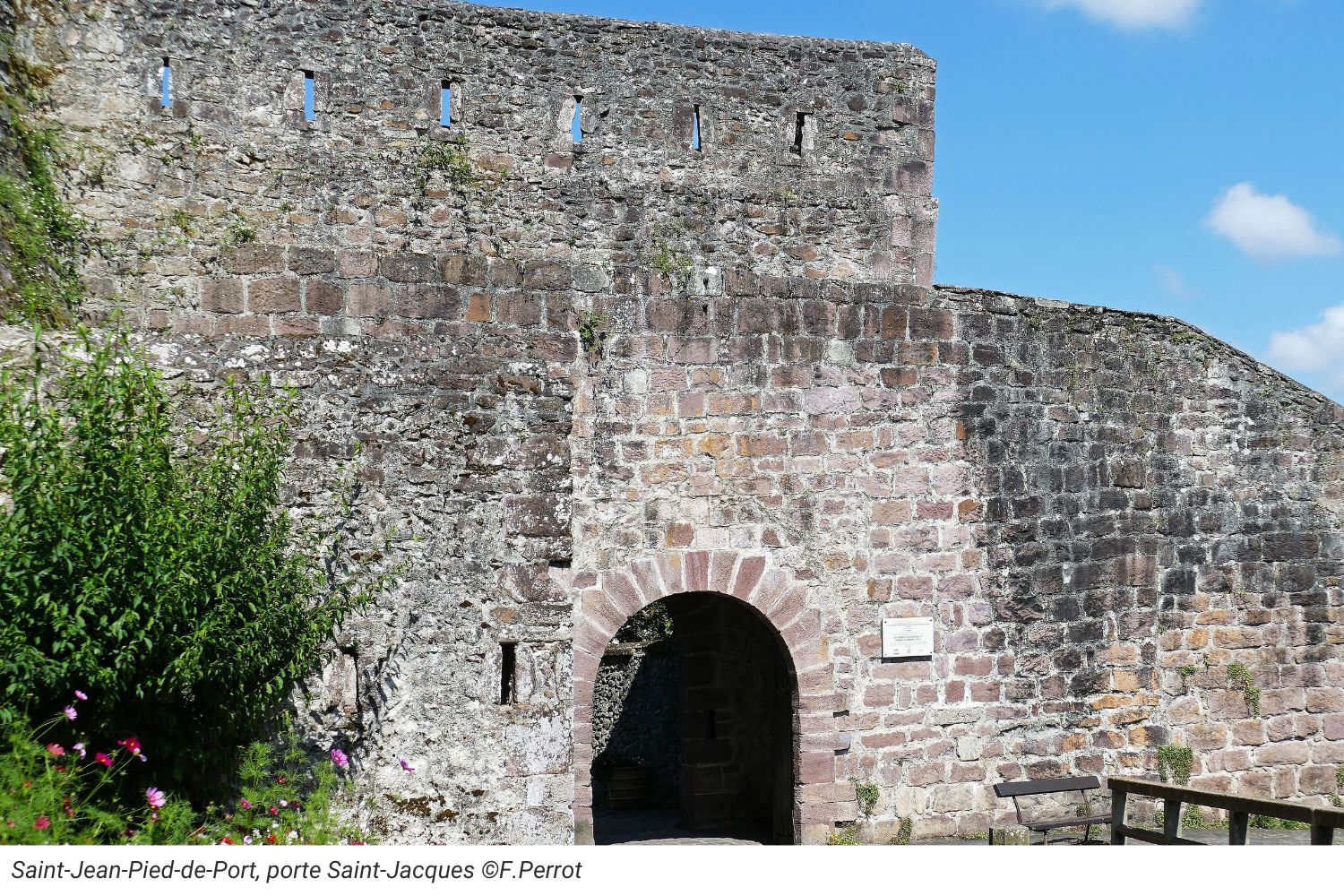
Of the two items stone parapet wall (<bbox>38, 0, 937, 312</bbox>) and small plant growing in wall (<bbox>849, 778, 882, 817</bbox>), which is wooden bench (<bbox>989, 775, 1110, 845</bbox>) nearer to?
small plant growing in wall (<bbox>849, 778, 882, 817</bbox>)

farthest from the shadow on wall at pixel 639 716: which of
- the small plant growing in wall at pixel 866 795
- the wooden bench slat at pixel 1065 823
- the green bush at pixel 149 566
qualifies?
the green bush at pixel 149 566

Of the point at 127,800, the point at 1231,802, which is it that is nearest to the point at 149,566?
the point at 127,800

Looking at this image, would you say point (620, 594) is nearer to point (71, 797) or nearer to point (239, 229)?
point (71, 797)

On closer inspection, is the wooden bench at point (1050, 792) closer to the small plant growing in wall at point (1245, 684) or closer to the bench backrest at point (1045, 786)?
the bench backrest at point (1045, 786)

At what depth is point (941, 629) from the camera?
840cm

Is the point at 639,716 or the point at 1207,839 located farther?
the point at 639,716

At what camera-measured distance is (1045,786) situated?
817cm

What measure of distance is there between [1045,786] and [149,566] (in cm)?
601

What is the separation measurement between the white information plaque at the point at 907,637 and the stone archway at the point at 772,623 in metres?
0.45

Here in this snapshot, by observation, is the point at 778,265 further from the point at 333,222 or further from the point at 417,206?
the point at 333,222

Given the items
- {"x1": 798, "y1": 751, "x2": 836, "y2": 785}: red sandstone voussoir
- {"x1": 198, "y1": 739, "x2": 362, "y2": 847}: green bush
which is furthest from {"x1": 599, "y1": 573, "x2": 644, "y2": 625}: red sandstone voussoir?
{"x1": 198, "y1": 739, "x2": 362, "y2": 847}: green bush
